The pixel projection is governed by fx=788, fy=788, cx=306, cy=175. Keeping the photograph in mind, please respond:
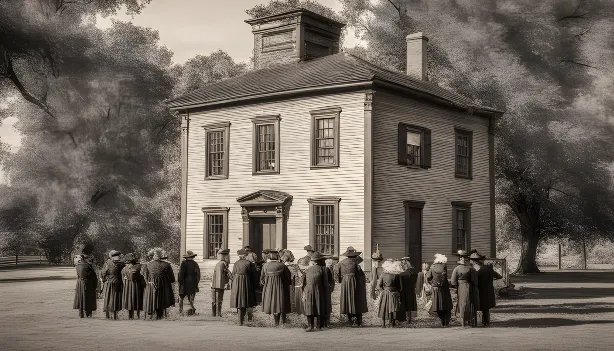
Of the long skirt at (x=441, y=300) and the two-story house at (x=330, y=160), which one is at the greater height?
the two-story house at (x=330, y=160)

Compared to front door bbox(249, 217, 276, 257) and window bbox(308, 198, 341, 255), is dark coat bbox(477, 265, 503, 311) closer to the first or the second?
window bbox(308, 198, 341, 255)

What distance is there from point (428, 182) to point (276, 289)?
1293 centimetres

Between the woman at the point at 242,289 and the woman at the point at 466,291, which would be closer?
the woman at the point at 466,291

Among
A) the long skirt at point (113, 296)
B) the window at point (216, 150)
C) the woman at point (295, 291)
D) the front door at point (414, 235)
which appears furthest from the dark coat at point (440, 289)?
the window at point (216, 150)

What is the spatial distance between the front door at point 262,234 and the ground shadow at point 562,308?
874 centimetres

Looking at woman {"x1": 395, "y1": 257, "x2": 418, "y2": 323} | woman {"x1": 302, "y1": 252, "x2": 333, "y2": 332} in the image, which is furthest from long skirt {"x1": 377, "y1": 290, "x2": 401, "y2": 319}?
woman {"x1": 302, "y1": 252, "x2": 333, "y2": 332}

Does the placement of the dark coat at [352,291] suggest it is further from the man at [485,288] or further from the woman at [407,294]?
the man at [485,288]

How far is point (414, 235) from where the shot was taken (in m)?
27.6

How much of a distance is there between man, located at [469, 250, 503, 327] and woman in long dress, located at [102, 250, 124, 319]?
8052 millimetres

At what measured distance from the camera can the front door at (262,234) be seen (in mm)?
27516

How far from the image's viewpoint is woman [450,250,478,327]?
16.5 m

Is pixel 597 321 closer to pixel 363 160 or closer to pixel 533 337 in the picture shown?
pixel 533 337

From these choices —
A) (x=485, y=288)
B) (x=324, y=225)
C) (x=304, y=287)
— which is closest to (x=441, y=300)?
(x=485, y=288)

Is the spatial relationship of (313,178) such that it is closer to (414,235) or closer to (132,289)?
(414,235)
